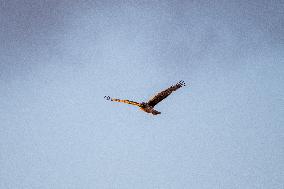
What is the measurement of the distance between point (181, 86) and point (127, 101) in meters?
4.89

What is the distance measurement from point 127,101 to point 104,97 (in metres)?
2.40

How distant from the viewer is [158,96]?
39.0 meters

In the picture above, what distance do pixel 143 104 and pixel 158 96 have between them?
1551 mm

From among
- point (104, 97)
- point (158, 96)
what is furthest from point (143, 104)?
point (104, 97)

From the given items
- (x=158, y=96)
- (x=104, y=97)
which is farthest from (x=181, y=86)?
(x=104, y=97)

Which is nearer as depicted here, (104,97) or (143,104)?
(104,97)

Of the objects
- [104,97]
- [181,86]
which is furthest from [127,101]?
[181,86]

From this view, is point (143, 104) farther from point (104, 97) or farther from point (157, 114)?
point (104, 97)

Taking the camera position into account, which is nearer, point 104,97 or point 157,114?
point 104,97

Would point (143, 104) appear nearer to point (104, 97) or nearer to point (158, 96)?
point (158, 96)

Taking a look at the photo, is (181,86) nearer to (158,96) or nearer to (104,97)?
(158,96)

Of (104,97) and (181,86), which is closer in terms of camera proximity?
(104,97)

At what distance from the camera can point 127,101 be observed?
120 feet

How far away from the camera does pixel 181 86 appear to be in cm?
3750
